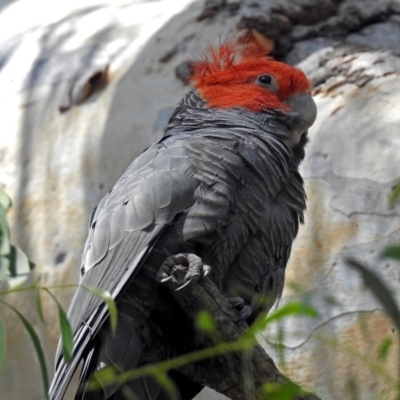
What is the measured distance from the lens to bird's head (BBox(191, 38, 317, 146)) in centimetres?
238

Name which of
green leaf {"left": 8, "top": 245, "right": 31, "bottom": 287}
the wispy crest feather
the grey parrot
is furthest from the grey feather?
green leaf {"left": 8, "top": 245, "right": 31, "bottom": 287}

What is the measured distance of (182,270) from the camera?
5.82 feet

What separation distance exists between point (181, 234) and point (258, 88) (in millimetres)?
603

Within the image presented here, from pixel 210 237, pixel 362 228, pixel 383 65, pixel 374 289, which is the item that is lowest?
pixel 362 228

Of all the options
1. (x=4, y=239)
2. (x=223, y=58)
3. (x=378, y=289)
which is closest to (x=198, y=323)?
(x=4, y=239)

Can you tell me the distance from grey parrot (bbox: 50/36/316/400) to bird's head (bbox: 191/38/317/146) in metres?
0.04

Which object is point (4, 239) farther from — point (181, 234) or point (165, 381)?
point (181, 234)

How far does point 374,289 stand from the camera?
1.12m

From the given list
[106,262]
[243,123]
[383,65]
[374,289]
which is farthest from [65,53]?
[374,289]

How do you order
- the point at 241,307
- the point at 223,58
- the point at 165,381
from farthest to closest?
the point at 223,58, the point at 241,307, the point at 165,381

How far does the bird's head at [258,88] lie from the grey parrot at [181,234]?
0.12ft

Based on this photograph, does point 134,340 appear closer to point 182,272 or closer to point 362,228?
point 182,272

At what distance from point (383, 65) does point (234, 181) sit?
1512 millimetres

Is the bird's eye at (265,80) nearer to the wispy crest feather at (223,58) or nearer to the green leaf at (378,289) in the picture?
the wispy crest feather at (223,58)
